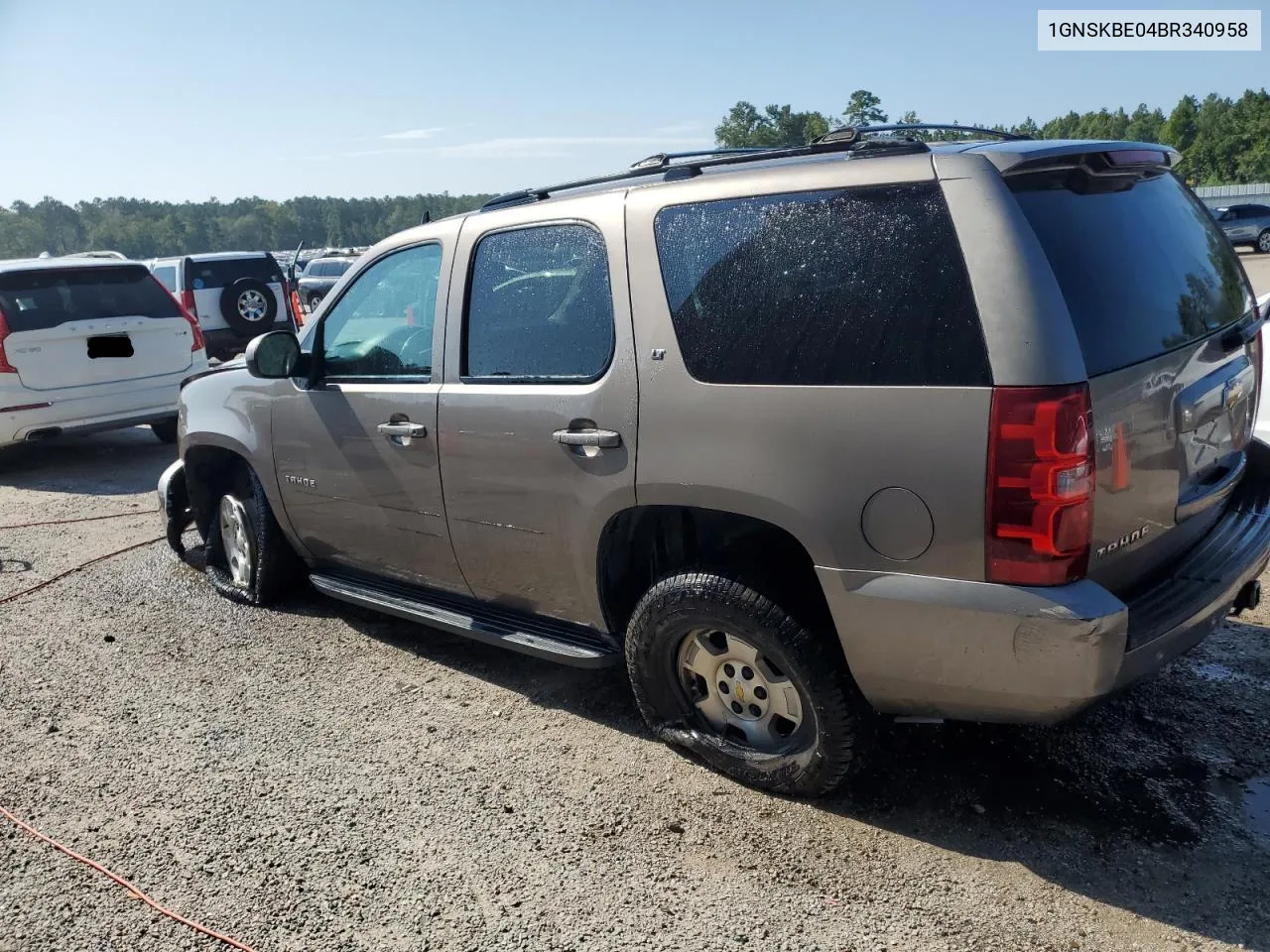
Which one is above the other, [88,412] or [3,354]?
[3,354]

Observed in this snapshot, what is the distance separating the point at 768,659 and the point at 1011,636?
78cm

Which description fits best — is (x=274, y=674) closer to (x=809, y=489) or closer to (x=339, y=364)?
(x=339, y=364)

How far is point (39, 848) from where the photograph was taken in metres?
3.24

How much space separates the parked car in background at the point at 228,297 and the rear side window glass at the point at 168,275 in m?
0.02

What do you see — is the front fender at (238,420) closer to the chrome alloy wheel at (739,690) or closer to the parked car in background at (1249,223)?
the chrome alloy wheel at (739,690)

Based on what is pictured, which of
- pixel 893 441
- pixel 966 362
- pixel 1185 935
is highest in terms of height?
pixel 966 362

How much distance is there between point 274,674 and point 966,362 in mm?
3228

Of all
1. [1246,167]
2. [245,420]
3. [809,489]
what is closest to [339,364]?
[245,420]

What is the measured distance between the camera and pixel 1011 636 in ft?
8.55

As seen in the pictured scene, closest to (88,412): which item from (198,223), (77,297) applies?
(77,297)

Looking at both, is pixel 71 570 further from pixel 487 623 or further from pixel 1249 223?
pixel 1249 223

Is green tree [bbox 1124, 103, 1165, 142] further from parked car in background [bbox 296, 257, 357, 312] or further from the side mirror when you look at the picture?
the side mirror

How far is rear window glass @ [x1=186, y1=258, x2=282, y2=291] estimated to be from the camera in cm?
1599

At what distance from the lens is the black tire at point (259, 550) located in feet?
16.4
